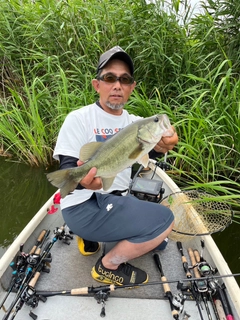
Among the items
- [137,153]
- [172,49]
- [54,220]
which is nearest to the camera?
[137,153]

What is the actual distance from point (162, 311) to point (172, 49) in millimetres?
4326

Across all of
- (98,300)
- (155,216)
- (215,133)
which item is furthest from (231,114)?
(98,300)

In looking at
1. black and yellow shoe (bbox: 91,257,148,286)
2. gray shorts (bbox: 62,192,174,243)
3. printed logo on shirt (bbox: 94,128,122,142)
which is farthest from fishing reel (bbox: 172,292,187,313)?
printed logo on shirt (bbox: 94,128,122,142)

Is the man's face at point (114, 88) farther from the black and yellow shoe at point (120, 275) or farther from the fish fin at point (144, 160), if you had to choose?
the black and yellow shoe at point (120, 275)

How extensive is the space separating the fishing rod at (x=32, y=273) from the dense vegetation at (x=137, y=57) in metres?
2.22

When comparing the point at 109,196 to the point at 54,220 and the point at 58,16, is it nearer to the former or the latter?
the point at 54,220

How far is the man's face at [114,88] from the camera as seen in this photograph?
7.29 ft

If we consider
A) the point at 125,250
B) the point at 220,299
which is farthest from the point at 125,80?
the point at 220,299

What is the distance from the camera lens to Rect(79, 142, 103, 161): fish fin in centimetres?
189

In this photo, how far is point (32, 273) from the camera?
2301 mm

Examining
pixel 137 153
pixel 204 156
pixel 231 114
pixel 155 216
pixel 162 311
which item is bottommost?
pixel 162 311

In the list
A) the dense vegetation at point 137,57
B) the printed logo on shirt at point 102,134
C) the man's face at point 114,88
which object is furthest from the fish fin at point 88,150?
the dense vegetation at point 137,57

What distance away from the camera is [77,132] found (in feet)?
7.12

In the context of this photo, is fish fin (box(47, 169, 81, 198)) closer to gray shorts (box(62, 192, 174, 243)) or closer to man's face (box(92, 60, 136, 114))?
gray shorts (box(62, 192, 174, 243))
